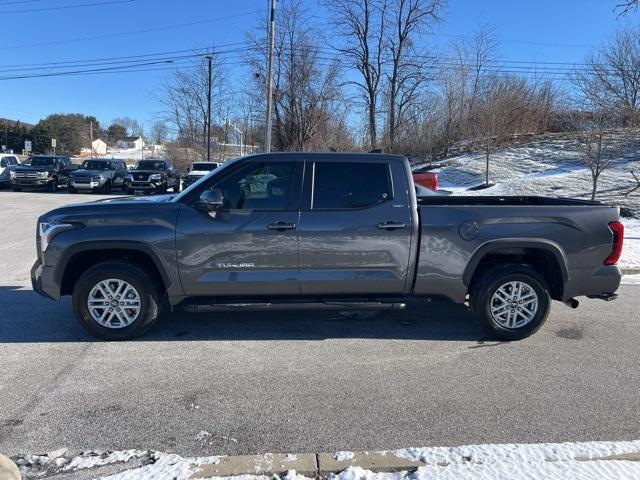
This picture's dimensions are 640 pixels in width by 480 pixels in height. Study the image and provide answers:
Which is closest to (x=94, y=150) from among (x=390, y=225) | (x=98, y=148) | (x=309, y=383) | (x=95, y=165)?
(x=98, y=148)

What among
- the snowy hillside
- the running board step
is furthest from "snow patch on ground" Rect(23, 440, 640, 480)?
the snowy hillside

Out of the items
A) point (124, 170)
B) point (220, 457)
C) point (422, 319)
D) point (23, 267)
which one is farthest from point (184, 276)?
point (124, 170)

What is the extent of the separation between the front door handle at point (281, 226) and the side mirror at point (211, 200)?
52 centimetres

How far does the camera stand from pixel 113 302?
199 inches

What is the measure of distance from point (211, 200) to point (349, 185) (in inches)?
53.8

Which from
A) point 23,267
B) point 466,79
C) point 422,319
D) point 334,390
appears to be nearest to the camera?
point 334,390

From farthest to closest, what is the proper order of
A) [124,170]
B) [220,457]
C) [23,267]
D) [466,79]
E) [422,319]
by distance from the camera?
[466,79]
[124,170]
[23,267]
[422,319]
[220,457]

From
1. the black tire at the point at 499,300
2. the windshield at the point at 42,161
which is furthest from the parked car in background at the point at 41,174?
the black tire at the point at 499,300

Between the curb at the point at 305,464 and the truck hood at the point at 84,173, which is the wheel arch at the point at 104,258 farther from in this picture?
the truck hood at the point at 84,173

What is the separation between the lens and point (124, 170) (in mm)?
26266

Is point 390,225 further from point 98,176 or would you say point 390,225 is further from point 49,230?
point 98,176

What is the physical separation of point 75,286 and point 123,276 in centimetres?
49

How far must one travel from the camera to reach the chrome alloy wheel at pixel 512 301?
5195 mm

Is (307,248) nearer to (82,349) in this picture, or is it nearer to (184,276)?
(184,276)
